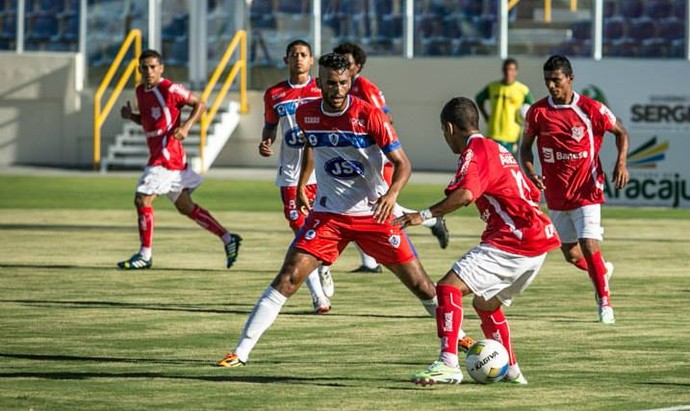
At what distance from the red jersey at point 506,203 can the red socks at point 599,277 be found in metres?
3.28

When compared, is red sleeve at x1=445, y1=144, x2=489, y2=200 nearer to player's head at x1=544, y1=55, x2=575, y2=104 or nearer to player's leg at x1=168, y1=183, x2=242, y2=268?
player's head at x1=544, y1=55, x2=575, y2=104

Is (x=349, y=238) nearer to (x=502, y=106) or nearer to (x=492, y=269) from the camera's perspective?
(x=492, y=269)

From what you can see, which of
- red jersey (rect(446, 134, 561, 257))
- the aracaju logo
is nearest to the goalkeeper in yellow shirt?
the aracaju logo

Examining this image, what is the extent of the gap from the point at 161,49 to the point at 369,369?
2757 cm

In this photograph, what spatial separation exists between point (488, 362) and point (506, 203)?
970 millimetres

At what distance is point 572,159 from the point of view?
539 inches

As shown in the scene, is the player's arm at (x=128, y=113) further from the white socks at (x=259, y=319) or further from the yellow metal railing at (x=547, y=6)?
the yellow metal railing at (x=547, y=6)

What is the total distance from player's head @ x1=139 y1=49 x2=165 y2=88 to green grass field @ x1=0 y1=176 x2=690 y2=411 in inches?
79.3

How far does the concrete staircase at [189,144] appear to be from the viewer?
3500cm

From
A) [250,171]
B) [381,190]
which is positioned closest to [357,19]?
[250,171]

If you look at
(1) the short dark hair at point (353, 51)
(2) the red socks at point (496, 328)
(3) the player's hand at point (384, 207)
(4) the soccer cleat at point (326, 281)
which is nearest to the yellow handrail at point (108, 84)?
(1) the short dark hair at point (353, 51)

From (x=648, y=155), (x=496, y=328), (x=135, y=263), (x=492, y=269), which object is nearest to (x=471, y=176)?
(x=492, y=269)

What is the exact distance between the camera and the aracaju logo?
25406 mm

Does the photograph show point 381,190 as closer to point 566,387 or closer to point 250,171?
point 566,387
